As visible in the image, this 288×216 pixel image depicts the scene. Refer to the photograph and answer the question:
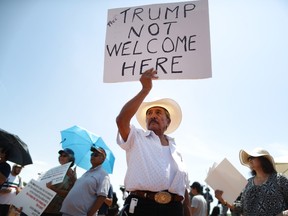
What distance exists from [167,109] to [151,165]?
1.34 m

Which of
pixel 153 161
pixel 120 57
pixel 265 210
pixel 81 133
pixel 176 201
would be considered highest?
pixel 120 57

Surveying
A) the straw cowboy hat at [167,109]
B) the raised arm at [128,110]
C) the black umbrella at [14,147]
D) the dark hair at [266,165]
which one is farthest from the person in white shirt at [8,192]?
the dark hair at [266,165]

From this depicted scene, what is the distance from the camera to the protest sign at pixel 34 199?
3.85 meters

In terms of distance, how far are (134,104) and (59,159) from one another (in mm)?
3263

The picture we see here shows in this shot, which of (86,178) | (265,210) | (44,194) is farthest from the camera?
(86,178)

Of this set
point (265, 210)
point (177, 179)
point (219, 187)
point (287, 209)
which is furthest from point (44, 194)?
point (287, 209)

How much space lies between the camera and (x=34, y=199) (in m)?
3.97

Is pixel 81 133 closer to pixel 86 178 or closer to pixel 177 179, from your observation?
pixel 86 178

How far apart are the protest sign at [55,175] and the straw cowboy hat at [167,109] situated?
1317 mm

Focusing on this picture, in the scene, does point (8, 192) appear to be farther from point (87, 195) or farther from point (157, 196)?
point (157, 196)

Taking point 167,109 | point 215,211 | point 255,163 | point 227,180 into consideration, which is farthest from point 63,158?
point 215,211

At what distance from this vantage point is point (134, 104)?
2.69 m

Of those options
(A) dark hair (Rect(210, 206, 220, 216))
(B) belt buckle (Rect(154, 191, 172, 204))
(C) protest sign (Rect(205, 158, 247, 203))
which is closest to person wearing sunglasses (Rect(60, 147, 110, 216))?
(C) protest sign (Rect(205, 158, 247, 203))

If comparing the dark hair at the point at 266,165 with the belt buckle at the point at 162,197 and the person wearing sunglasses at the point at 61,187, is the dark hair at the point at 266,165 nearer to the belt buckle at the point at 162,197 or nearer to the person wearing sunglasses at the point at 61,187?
the belt buckle at the point at 162,197
